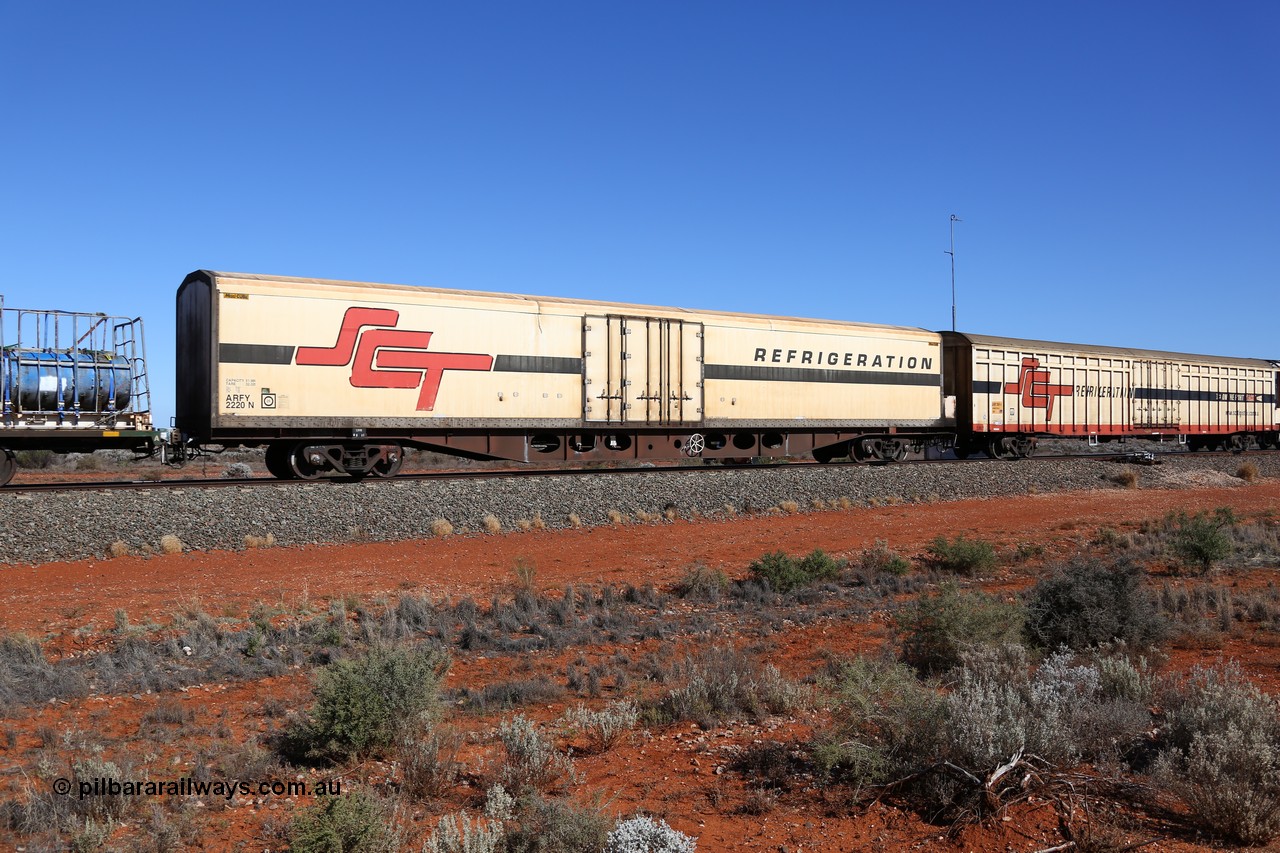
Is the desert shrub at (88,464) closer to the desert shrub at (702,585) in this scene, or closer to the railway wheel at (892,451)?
the railway wheel at (892,451)

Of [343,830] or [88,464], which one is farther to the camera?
[88,464]

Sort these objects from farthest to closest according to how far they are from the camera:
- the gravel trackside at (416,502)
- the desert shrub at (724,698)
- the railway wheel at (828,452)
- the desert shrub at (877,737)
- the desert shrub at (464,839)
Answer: the railway wheel at (828,452) < the gravel trackside at (416,502) < the desert shrub at (724,698) < the desert shrub at (877,737) < the desert shrub at (464,839)

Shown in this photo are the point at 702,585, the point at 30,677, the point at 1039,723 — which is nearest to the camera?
the point at 1039,723

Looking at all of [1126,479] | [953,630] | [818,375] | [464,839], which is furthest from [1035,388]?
[464,839]

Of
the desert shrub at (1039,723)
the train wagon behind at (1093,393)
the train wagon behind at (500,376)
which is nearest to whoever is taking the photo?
the desert shrub at (1039,723)

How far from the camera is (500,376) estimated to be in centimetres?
2008

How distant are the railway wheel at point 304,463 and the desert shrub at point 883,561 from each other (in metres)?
11.0

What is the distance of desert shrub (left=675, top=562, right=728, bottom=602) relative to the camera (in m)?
13.3

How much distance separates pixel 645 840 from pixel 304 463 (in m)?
16.1

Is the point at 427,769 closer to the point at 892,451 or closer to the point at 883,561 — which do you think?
the point at 883,561

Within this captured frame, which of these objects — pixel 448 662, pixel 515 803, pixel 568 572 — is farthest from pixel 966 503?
pixel 515 803

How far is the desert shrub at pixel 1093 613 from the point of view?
30.7 feet

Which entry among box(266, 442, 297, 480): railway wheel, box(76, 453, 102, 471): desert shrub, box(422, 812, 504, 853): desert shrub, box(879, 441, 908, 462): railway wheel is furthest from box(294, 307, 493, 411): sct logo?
box(76, 453, 102, 471): desert shrub

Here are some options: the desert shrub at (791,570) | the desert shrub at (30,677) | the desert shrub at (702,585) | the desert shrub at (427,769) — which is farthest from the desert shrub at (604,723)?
the desert shrub at (791,570)
